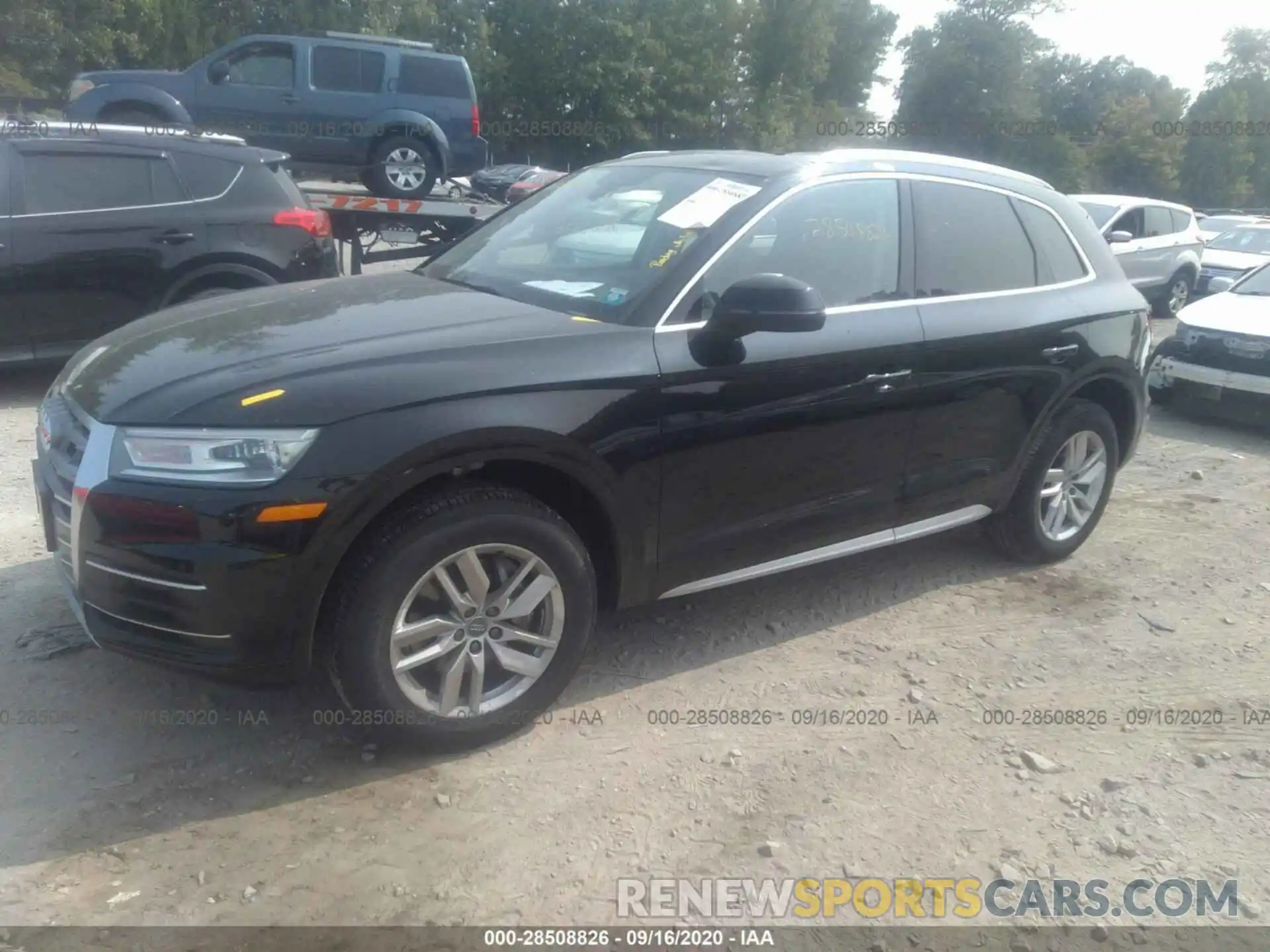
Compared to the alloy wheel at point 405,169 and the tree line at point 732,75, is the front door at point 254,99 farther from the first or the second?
the tree line at point 732,75

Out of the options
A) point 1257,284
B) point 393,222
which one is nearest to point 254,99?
point 393,222

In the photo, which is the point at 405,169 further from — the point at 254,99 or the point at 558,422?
the point at 558,422

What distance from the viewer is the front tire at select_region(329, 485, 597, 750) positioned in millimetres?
2961

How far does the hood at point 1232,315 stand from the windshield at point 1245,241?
7789mm

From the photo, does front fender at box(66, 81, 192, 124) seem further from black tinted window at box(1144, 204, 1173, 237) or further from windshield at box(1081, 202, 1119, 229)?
black tinted window at box(1144, 204, 1173, 237)

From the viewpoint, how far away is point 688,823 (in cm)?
304

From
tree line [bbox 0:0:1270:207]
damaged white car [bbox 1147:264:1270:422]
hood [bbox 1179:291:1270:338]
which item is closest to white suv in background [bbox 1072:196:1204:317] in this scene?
hood [bbox 1179:291:1270:338]

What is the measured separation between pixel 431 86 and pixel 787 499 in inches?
422

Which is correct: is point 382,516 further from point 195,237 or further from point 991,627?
point 195,237

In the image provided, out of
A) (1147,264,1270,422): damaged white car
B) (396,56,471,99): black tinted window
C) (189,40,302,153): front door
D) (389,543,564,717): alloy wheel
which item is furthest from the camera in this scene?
(396,56,471,99): black tinted window

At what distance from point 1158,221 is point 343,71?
10.8 metres

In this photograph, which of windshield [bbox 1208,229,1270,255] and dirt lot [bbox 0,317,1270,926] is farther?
windshield [bbox 1208,229,1270,255]

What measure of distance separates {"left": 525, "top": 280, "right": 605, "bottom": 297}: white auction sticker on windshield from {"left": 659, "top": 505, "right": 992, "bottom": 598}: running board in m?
1.07

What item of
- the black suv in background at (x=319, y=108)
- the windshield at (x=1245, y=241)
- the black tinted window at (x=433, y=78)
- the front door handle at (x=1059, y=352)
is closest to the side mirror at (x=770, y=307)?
the front door handle at (x=1059, y=352)
